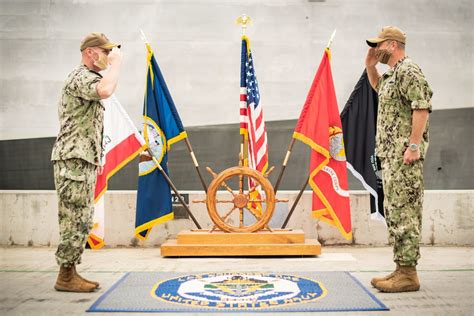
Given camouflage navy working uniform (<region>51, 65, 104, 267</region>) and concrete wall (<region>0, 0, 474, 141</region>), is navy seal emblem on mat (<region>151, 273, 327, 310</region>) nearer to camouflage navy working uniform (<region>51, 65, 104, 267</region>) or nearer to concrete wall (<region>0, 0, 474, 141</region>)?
camouflage navy working uniform (<region>51, 65, 104, 267</region>)

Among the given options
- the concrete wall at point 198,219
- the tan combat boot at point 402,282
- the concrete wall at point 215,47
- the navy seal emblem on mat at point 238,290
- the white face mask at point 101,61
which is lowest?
the navy seal emblem on mat at point 238,290

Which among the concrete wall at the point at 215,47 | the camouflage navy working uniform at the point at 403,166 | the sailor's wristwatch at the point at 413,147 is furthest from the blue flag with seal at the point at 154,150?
the sailor's wristwatch at the point at 413,147

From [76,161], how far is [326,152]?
6.61 feet

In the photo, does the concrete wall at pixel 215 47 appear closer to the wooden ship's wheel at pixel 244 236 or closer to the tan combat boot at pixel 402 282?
the wooden ship's wheel at pixel 244 236

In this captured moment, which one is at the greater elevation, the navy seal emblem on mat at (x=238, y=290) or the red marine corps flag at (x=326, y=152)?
the red marine corps flag at (x=326, y=152)

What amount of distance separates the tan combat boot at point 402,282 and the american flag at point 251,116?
172cm

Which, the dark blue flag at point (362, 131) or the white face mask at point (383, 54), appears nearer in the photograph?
the white face mask at point (383, 54)

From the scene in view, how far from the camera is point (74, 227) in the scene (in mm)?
3061

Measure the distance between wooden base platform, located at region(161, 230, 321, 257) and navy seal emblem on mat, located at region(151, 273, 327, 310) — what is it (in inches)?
32.5

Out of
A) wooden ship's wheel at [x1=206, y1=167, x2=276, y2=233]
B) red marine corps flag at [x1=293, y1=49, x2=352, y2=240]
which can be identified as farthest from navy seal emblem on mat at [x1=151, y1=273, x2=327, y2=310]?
red marine corps flag at [x1=293, y1=49, x2=352, y2=240]

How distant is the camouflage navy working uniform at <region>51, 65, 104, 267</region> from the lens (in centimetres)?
306

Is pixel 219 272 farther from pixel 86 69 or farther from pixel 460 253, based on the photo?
pixel 460 253

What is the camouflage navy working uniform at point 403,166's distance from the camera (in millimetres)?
3025

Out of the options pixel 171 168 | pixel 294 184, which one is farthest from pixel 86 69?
pixel 294 184
